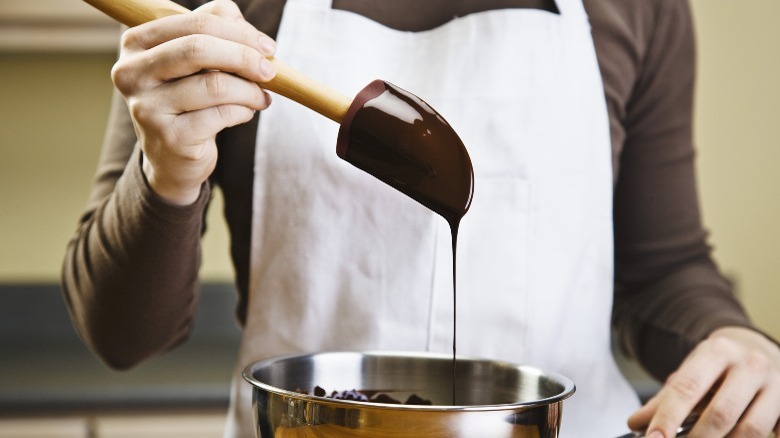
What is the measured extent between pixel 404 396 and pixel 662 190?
0.47 metres

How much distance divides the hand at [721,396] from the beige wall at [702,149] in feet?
4.14

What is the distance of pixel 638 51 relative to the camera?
940mm

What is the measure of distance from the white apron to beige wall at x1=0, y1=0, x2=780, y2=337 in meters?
1.16

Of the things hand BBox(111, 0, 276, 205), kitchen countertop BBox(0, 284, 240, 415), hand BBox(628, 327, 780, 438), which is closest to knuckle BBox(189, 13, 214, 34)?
hand BBox(111, 0, 276, 205)

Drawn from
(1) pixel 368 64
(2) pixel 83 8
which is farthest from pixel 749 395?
(2) pixel 83 8

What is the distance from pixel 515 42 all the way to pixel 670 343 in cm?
38

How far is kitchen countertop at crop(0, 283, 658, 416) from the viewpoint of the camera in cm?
154

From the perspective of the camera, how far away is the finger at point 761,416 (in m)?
0.69

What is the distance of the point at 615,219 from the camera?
3.38ft

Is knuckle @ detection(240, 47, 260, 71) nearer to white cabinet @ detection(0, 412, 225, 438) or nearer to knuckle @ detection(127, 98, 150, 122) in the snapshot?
knuckle @ detection(127, 98, 150, 122)

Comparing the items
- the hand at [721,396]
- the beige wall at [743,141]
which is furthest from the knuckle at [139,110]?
the beige wall at [743,141]

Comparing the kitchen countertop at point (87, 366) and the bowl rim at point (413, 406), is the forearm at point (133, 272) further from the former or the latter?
the kitchen countertop at point (87, 366)

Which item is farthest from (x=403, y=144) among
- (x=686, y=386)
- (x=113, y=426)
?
(x=113, y=426)

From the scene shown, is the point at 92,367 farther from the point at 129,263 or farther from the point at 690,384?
the point at 690,384
